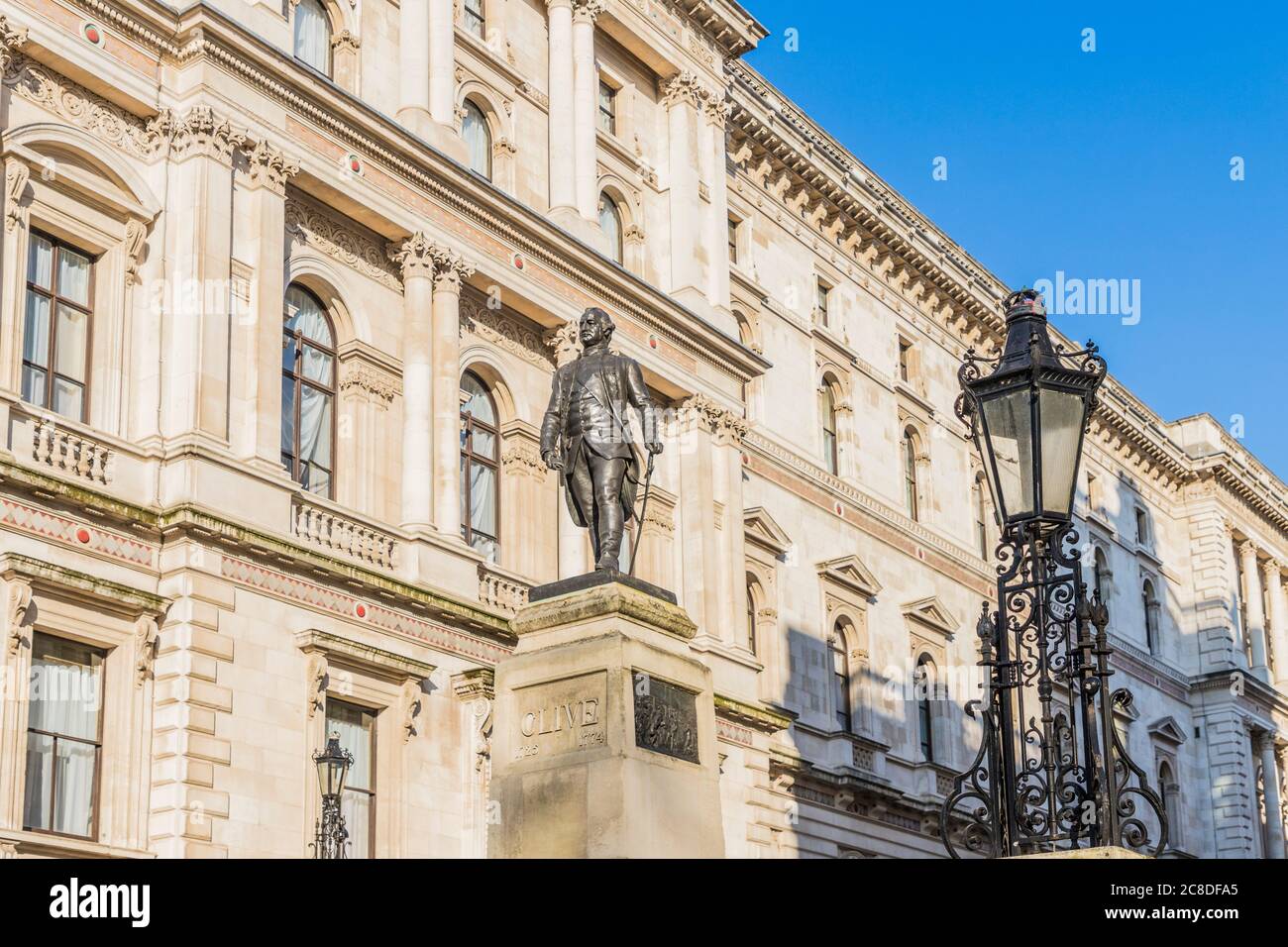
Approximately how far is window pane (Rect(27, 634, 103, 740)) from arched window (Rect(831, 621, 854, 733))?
19445 millimetres

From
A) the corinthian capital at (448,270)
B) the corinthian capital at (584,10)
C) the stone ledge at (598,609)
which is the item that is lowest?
the stone ledge at (598,609)

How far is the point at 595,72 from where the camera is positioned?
106ft

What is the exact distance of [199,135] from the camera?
76.3 feet

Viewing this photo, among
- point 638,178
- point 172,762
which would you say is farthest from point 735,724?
point 172,762

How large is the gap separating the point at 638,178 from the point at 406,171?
7906mm

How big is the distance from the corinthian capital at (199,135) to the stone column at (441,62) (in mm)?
4773

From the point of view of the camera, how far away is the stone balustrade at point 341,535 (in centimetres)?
2353

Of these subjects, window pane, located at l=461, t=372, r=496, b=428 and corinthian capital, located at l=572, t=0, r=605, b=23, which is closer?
window pane, located at l=461, t=372, r=496, b=428

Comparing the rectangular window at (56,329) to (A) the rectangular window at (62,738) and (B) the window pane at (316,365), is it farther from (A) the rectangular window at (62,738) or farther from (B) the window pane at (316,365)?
(B) the window pane at (316,365)

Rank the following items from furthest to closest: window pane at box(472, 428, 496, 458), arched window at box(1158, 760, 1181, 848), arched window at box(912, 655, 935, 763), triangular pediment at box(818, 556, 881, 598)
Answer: arched window at box(1158, 760, 1181, 848)
arched window at box(912, 655, 935, 763)
triangular pediment at box(818, 556, 881, 598)
window pane at box(472, 428, 496, 458)

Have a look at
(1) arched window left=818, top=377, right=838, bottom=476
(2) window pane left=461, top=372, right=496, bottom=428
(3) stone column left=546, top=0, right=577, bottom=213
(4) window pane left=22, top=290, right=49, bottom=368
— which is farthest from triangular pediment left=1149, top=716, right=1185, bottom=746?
(4) window pane left=22, top=290, right=49, bottom=368

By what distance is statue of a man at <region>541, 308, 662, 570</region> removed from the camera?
1582 centimetres

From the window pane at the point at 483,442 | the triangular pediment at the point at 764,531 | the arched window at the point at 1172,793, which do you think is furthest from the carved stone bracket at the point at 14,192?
the arched window at the point at 1172,793

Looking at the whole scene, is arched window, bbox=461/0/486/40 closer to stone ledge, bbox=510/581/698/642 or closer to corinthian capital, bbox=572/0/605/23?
corinthian capital, bbox=572/0/605/23
